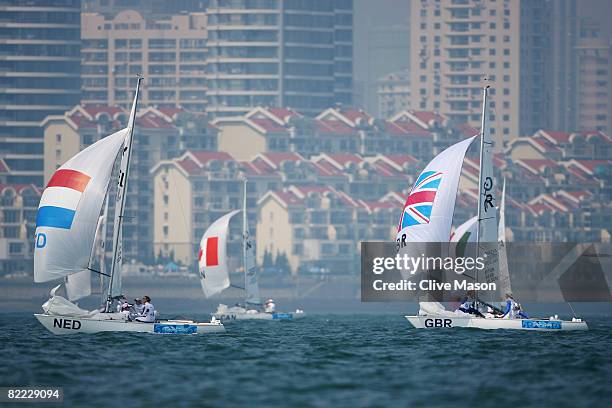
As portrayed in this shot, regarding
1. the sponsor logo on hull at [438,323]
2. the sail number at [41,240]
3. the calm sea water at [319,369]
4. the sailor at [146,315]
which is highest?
the sail number at [41,240]

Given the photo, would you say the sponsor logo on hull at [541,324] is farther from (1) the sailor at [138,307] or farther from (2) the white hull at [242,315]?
(2) the white hull at [242,315]

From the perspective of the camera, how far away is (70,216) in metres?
46.8

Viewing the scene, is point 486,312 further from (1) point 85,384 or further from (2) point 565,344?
(1) point 85,384

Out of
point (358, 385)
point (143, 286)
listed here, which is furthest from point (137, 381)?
point (143, 286)

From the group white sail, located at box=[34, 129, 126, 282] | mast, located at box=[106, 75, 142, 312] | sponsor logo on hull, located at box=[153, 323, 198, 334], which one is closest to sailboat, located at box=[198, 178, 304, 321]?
mast, located at box=[106, 75, 142, 312]

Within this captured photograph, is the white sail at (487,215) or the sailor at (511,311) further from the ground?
the white sail at (487,215)

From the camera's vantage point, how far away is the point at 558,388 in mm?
36000

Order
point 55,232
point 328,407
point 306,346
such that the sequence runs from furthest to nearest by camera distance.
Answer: point 306,346, point 55,232, point 328,407

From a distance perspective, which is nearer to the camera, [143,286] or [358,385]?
[358,385]

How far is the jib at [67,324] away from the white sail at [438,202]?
36.8ft

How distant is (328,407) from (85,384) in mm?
6328

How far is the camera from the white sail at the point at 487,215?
5153 cm

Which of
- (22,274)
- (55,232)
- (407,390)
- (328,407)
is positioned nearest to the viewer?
(328,407)

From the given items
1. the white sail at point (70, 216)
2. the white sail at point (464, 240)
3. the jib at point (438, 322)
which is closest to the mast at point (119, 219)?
the white sail at point (70, 216)
